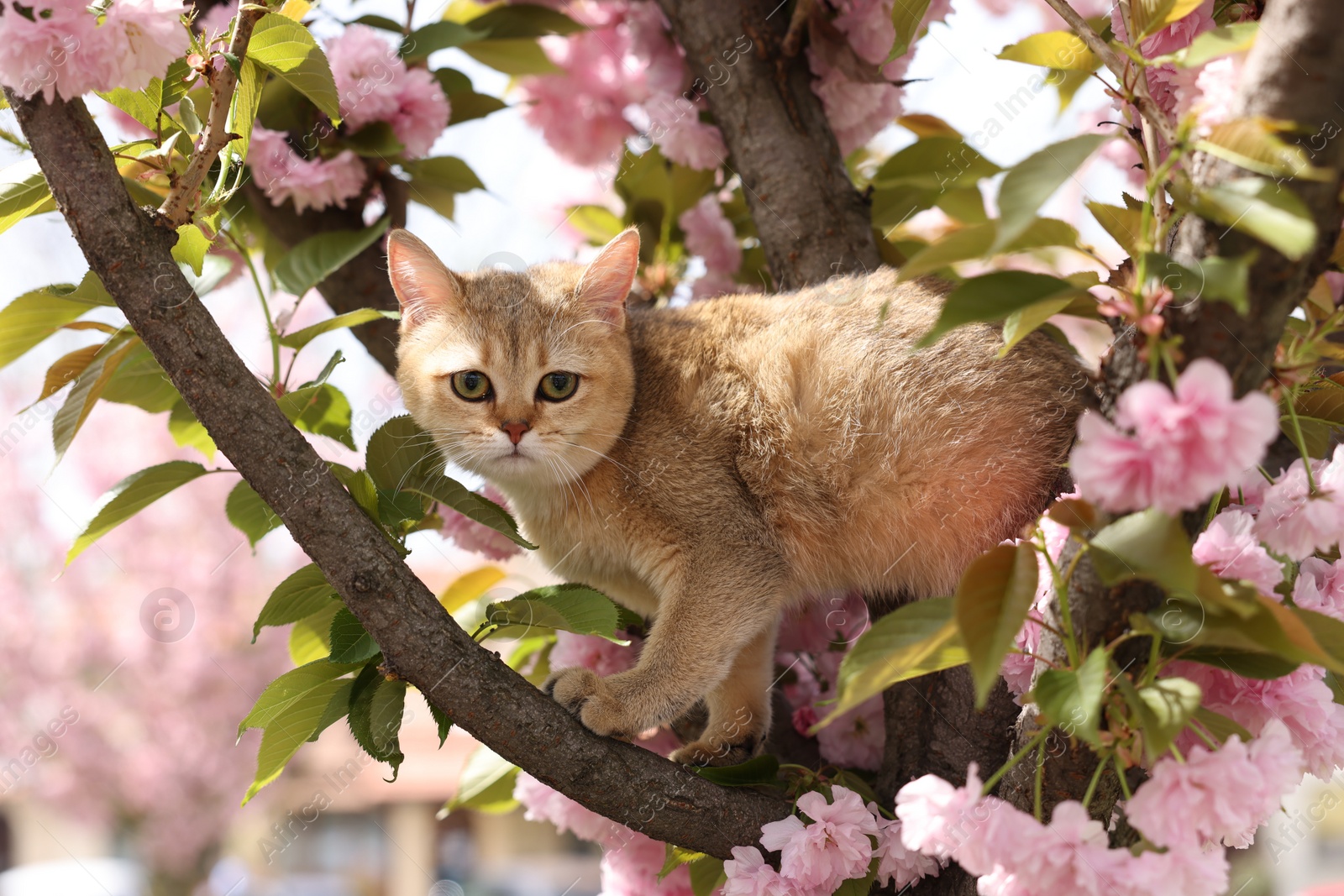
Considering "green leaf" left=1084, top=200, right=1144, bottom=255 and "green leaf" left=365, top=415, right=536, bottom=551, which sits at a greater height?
"green leaf" left=1084, top=200, right=1144, bottom=255

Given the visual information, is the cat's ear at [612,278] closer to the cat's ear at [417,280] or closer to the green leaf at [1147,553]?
the cat's ear at [417,280]

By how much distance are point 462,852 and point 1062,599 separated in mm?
10137

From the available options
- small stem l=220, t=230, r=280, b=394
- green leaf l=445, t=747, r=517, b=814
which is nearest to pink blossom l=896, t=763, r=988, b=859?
green leaf l=445, t=747, r=517, b=814

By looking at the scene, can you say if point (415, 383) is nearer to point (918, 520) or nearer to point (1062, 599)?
point (918, 520)

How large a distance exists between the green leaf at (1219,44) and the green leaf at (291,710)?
1.21 m

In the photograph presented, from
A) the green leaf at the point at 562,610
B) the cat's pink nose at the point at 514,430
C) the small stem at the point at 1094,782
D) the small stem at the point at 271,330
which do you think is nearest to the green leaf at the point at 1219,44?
the small stem at the point at 1094,782

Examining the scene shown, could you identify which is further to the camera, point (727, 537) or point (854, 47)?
point (854, 47)

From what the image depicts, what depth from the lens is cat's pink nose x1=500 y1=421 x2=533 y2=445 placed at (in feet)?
5.45

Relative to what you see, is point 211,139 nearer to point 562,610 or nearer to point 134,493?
point 134,493

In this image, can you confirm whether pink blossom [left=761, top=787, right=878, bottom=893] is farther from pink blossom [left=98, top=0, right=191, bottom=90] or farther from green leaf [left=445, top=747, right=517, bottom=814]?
pink blossom [left=98, top=0, right=191, bottom=90]

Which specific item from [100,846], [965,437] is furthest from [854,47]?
[100,846]

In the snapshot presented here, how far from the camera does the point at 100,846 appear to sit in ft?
22.1

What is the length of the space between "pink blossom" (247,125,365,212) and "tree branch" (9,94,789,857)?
628 mm

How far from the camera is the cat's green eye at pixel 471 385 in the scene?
1.72 metres
